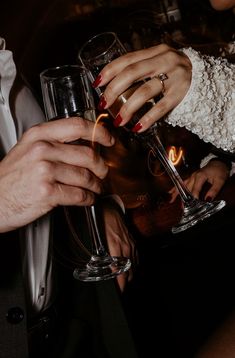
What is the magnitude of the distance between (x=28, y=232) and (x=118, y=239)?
33 centimetres

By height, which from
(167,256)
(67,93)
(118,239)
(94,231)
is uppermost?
(67,93)

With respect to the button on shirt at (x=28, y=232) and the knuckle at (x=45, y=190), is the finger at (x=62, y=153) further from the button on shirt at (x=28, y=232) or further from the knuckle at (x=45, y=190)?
the button on shirt at (x=28, y=232)

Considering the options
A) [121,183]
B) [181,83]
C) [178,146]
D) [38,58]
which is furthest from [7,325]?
[38,58]

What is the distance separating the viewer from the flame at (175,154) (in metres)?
2.76

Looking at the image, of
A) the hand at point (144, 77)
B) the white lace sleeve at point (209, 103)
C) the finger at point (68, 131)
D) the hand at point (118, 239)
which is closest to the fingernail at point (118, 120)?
the hand at point (144, 77)

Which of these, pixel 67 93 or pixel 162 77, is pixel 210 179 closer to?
pixel 162 77

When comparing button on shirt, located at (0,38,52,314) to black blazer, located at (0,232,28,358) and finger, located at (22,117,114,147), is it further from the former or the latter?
finger, located at (22,117,114,147)

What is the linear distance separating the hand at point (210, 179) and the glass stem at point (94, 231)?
1077 mm

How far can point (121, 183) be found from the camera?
2.73 m

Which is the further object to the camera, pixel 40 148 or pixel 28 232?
pixel 28 232

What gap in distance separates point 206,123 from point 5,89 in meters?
0.78

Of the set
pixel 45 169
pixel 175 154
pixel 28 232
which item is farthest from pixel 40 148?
pixel 175 154

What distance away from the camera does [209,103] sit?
1.37 meters

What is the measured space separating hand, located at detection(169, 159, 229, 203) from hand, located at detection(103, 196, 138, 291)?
0.63m
